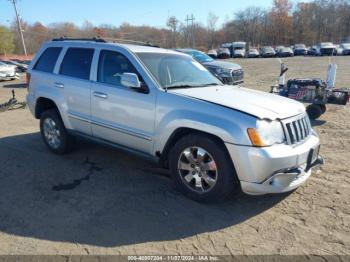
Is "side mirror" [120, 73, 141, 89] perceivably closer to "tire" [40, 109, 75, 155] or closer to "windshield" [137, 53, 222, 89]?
"windshield" [137, 53, 222, 89]

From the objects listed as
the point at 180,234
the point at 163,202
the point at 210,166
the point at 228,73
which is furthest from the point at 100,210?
the point at 228,73

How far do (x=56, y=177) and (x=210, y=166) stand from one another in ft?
7.71

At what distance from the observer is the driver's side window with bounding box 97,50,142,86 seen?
14.1 ft

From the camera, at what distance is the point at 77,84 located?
480cm

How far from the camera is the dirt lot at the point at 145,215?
300 cm

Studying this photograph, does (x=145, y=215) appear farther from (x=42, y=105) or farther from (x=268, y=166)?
(x=42, y=105)

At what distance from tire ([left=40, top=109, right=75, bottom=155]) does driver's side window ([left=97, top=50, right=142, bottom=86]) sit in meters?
1.32

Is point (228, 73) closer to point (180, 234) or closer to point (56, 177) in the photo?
point (56, 177)

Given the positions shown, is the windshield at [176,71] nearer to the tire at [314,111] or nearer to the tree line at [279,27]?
the tire at [314,111]

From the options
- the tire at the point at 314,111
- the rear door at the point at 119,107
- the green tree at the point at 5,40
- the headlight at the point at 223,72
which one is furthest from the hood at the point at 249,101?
the green tree at the point at 5,40

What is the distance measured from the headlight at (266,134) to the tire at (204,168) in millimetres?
390

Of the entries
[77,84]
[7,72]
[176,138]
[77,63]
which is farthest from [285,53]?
[176,138]

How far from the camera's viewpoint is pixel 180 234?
10.4 ft

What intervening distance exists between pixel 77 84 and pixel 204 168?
2468mm
